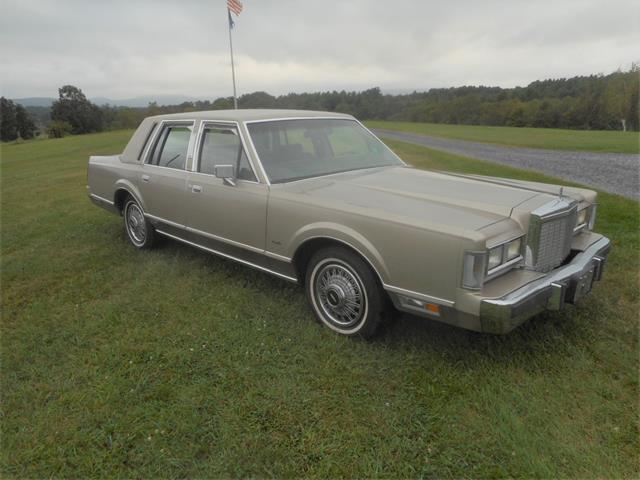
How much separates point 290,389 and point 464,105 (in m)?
62.1

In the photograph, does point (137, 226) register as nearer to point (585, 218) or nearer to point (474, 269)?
point (474, 269)

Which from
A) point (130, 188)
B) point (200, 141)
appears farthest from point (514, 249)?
point (130, 188)

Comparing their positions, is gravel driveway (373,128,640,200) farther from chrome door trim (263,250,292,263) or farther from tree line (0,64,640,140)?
tree line (0,64,640,140)

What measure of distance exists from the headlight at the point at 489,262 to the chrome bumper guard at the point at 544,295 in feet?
0.47

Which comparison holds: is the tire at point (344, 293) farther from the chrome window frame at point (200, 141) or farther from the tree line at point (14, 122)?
the tree line at point (14, 122)

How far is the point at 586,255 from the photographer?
3160mm

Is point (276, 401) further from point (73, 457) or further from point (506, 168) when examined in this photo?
point (506, 168)

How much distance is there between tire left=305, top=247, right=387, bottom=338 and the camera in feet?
10.1

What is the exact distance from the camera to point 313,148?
13.6 ft

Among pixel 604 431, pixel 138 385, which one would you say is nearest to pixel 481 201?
pixel 604 431

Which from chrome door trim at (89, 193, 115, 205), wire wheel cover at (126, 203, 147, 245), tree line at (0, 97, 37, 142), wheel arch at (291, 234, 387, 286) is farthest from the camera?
tree line at (0, 97, 37, 142)

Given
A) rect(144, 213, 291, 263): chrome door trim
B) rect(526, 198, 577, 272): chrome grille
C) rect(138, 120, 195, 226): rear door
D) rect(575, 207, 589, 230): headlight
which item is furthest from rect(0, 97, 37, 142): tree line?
rect(526, 198, 577, 272): chrome grille

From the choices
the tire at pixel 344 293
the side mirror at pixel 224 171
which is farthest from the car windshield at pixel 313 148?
the tire at pixel 344 293

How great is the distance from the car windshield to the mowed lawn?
46.7 inches
